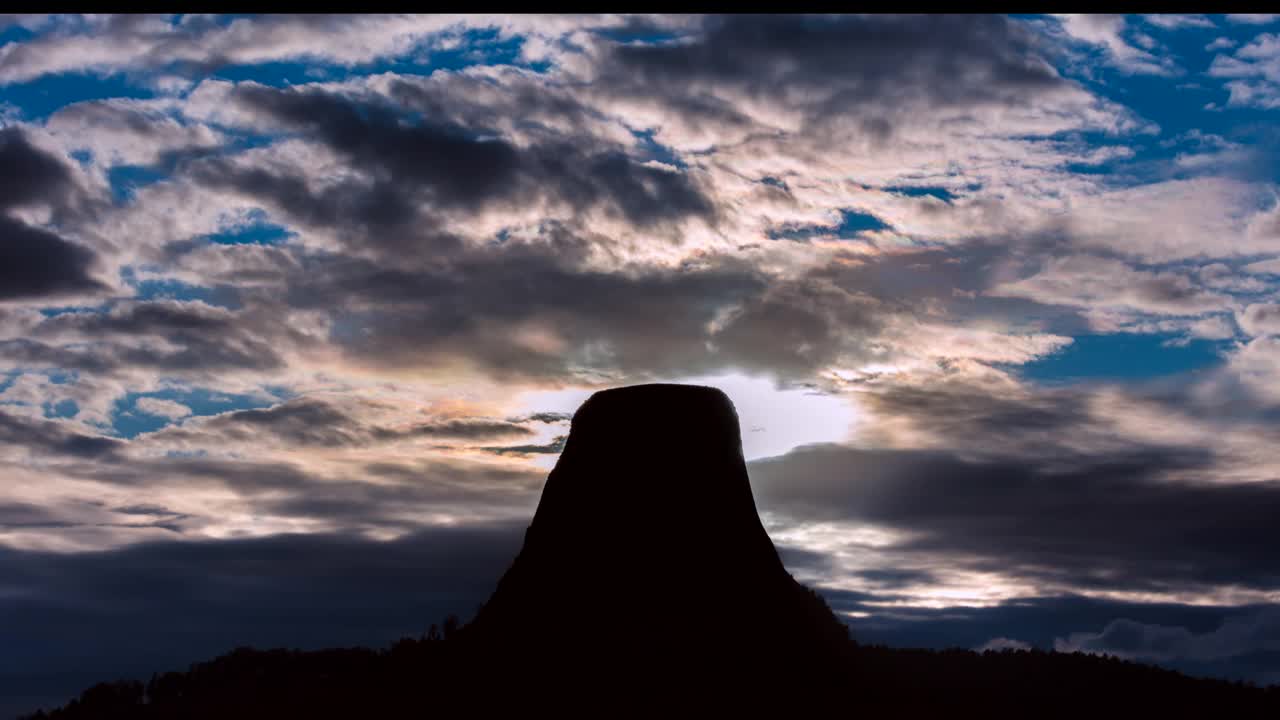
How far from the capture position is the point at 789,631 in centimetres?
2575

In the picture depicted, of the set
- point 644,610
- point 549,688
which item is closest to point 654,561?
point 644,610

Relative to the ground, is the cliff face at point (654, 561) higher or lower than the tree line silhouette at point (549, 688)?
higher

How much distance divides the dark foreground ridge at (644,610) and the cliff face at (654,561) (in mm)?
35

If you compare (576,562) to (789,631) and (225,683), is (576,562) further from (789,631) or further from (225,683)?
(225,683)

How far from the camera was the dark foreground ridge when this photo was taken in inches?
961

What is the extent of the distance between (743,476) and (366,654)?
87.2 ft

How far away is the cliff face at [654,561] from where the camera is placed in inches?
973

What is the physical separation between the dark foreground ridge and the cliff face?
35mm

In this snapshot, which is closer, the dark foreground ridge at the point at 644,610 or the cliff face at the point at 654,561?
the dark foreground ridge at the point at 644,610

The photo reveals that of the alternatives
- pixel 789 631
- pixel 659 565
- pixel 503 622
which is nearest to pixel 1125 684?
pixel 789 631

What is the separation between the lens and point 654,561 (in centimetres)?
2519

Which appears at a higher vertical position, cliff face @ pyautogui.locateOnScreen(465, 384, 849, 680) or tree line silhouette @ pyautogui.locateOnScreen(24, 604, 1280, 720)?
cliff face @ pyautogui.locateOnScreen(465, 384, 849, 680)

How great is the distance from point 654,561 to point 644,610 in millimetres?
1235

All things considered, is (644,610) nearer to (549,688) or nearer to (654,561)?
(654,561)
